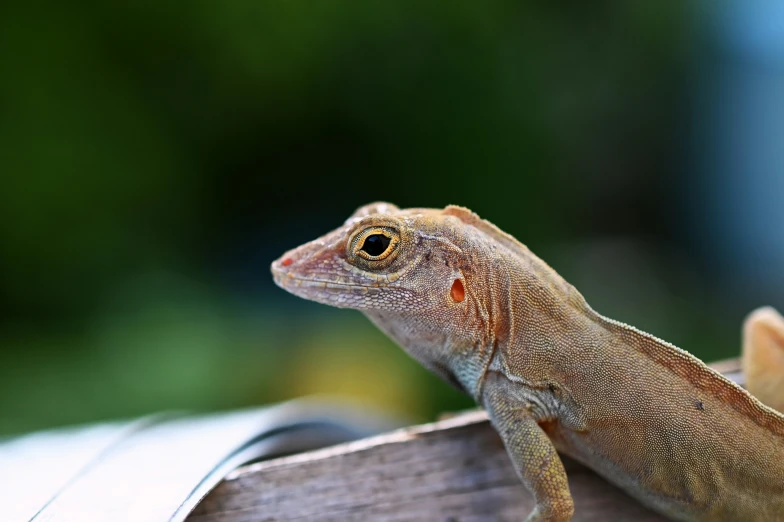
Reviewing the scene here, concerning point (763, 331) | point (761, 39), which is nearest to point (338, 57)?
point (761, 39)

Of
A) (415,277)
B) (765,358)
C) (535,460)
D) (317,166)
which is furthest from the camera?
(317,166)

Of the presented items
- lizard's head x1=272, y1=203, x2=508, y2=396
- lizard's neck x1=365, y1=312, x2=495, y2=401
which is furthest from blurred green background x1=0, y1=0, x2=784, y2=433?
lizard's head x1=272, y1=203, x2=508, y2=396

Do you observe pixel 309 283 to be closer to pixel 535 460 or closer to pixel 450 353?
pixel 450 353

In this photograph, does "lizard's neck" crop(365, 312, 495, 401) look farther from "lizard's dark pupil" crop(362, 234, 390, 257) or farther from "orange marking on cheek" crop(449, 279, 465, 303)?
"lizard's dark pupil" crop(362, 234, 390, 257)

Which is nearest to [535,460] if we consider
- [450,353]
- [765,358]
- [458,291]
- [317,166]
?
[450,353]

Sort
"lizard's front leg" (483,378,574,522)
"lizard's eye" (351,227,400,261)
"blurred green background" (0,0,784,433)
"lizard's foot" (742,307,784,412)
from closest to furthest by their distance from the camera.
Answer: "lizard's front leg" (483,378,574,522)
"lizard's eye" (351,227,400,261)
"lizard's foot" (742,307,784,412)
"blurred green background" (0,0,784,433)

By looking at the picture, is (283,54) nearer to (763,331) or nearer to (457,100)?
(457,100)

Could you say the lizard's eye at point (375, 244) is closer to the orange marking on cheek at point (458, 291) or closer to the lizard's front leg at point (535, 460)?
the orange marking on cheek at point (458, 291)
